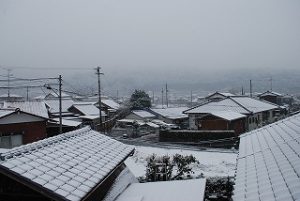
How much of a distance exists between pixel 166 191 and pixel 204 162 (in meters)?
11.9

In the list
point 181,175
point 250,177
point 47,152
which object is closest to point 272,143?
point 250,177

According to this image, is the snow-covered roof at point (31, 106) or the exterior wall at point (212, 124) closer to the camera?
the snow-covered roof at point (31, 106)

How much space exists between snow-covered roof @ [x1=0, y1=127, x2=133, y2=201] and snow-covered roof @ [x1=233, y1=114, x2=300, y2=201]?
3725mm

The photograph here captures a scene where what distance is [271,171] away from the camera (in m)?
7.62

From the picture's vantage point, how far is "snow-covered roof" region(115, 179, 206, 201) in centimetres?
1043

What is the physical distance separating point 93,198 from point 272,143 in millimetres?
5828

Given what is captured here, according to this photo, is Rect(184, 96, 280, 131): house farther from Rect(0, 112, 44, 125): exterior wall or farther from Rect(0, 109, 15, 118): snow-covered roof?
Rect(0, 109, 15, 118): snow-covered roof

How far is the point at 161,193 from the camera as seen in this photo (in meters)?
10.9

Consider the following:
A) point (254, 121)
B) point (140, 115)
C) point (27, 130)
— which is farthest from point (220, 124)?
point (27, 130)

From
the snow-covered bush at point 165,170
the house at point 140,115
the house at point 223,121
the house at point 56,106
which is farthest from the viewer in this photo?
the house at point 140,115

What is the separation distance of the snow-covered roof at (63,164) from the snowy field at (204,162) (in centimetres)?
763

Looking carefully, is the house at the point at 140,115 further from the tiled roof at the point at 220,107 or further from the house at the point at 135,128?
the tiled roof at the point at 220,107

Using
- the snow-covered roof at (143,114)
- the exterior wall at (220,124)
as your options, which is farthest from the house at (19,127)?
the snow-covered roof at (143,114)

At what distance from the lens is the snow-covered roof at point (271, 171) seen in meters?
6.05
